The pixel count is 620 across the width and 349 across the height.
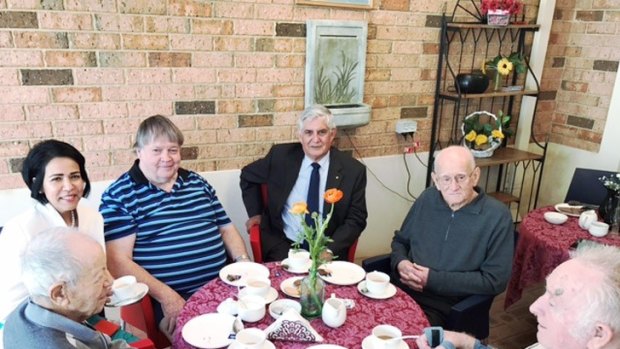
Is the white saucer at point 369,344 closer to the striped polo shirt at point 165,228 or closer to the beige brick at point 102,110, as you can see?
the striped polo shirt at point 165,228

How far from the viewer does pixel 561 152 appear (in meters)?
3.98

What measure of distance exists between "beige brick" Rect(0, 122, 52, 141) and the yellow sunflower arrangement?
2.87m

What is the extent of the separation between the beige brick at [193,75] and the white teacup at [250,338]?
157 cm

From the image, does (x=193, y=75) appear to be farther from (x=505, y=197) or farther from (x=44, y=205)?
(x=505, y=197)

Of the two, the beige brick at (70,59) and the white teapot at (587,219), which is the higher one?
the beige brick at (70,59)

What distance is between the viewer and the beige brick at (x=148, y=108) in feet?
8.03

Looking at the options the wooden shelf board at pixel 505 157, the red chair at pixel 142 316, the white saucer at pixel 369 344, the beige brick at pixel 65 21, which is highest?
the beige brick at pixel 65 21

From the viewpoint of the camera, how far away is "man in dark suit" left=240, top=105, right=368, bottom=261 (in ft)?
8.14

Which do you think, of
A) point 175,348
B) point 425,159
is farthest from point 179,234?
point 425,159

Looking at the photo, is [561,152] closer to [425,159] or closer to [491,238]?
[425,159]

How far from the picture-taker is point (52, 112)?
90.2 inches

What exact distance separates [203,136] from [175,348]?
147 cm

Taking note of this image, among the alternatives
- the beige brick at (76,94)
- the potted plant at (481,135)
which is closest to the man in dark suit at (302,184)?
the beige brick at (76,94)

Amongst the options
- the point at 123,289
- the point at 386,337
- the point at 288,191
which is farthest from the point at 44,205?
the point at 386,337
